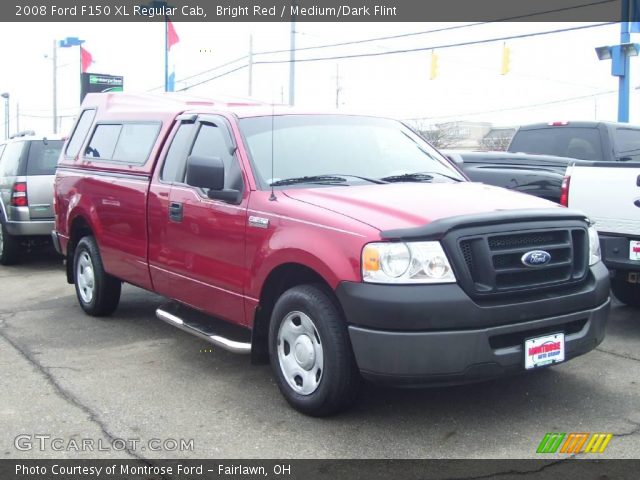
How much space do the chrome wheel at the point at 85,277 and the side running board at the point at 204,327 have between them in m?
1.26

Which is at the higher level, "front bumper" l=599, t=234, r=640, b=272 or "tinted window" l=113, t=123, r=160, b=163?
"tinted window" l=113, t=123, r=160, b=163

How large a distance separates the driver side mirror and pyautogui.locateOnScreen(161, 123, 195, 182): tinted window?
740 millimetres

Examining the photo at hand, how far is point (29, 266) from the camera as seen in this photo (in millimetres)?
10555

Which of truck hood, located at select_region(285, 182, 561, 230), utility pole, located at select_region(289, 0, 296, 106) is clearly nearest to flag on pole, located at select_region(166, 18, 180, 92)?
utility pole, located at select_region(289, 0, 296, 106)

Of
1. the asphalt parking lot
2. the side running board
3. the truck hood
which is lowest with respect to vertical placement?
the asphalt parking lot

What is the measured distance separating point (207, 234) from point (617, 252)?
330cm

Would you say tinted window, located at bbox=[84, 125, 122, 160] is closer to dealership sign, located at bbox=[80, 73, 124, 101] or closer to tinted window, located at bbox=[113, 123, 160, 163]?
tinted window, located at bbox=[113, 123, 160, 163]

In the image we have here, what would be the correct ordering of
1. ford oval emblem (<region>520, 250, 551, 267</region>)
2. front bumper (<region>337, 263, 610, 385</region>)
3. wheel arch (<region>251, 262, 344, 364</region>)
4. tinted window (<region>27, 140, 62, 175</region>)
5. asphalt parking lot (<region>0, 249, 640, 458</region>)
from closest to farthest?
front bumper (<region>337, 263, 610, 385</region>), asphalt parking lot (<region>0, 249, 640, 458</region>), ford oval emblem (<region>520, 250, 551, 267</region>), wheel arch (<region>251, 262, 344, 364</region>), tinted window (<region>27, 140, 62, 175</region>)

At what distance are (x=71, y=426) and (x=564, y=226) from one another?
316cm

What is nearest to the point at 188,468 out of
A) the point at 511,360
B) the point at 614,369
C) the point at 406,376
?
the point at 406,376

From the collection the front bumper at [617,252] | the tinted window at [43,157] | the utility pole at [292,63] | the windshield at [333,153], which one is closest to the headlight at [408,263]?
the windshield at [333,153]

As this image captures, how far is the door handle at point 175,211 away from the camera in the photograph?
5.38 m

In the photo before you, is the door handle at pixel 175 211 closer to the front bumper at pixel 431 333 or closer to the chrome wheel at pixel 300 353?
the chrome wheel at pixel 300 353

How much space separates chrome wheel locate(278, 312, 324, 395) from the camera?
4.24m
